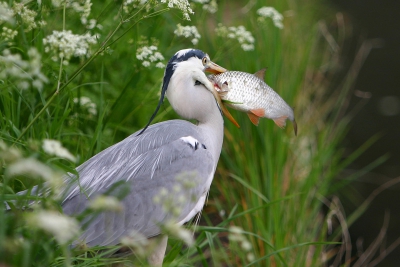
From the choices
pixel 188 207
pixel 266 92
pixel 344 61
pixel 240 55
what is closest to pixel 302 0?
pixel 344 61

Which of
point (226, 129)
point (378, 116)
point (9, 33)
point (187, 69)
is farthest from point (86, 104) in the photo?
point (378, 116)

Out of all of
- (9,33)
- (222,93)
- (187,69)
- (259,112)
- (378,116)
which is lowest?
(378,116)

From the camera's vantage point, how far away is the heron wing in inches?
106

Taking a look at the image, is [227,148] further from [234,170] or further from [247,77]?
[247,77]

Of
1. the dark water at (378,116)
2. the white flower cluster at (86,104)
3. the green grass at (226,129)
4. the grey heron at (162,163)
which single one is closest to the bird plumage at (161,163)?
the grey heron at (162,163)

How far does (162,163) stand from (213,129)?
15.7 inches

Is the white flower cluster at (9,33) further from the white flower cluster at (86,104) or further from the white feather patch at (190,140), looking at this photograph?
the white feather patch at (190,140)

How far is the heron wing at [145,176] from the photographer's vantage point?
269 cm

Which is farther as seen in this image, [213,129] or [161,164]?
[213,129]

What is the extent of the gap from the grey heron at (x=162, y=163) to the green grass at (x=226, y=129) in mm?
136

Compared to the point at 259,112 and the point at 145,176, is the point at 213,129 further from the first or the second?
the point at 145,176

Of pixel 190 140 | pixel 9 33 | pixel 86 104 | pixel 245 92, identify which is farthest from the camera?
pixel 86 104

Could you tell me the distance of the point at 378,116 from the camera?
20.6 feet

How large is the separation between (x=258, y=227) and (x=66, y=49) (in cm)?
162
